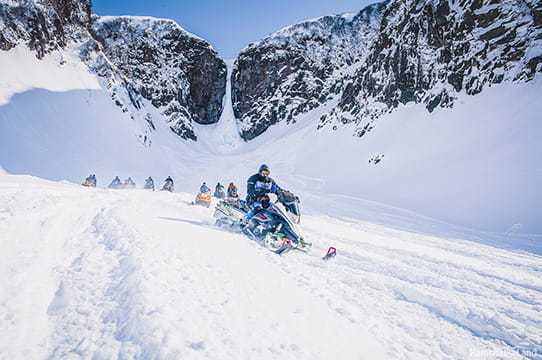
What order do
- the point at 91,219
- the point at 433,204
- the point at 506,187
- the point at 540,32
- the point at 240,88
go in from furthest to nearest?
the point at 240,88
the point at 540,32
the point at 433,204
the point at 506,187
the point at 91,219

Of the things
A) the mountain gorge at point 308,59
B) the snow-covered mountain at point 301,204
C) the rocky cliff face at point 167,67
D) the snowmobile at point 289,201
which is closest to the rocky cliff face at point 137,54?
the rocky cliff face at point 167,67

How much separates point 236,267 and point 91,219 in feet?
12.6

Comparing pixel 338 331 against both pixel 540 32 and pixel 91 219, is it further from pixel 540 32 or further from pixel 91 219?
pixel 540 32

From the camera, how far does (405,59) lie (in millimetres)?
22109

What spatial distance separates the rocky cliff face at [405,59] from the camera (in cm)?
1589

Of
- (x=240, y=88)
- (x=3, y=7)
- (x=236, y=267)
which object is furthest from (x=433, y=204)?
(x=240, y=88)

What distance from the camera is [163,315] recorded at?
1.94 m

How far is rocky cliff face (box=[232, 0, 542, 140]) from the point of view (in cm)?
1589

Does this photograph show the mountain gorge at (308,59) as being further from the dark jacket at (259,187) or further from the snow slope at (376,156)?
the dark jacket at (259,187)

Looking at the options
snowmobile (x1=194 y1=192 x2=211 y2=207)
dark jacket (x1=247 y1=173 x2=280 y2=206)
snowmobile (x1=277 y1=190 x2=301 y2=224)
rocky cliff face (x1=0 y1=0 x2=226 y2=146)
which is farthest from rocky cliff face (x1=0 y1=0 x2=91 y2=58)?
snowmobile (x1=277 y1=190 x2=301 y2=224)

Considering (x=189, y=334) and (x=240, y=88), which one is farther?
(x=240, y=88)

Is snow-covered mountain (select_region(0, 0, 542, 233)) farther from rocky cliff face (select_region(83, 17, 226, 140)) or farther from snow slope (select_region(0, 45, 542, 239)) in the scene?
rocky cliff face (select_region(83, 17, 226, 140))

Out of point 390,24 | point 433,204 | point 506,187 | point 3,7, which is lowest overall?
point 433,204

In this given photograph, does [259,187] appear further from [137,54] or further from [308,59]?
[137,54]
